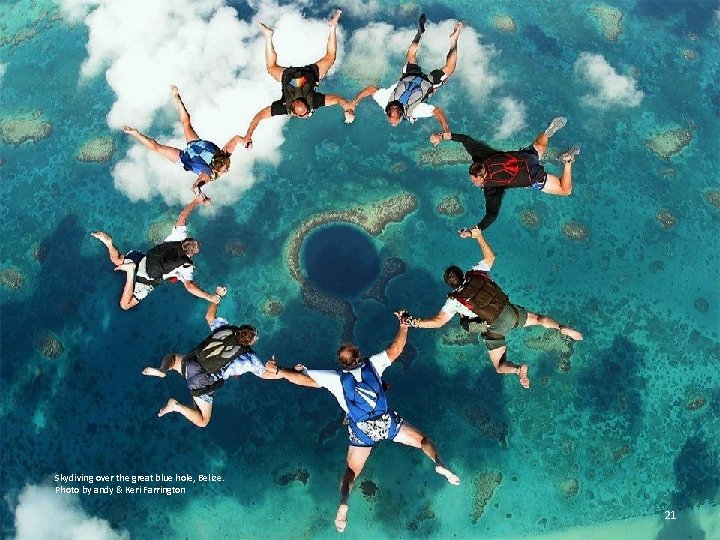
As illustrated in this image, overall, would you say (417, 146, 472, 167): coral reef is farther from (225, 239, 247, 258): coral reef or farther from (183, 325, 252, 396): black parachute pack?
(183, 325, 252, 396): black parachute pack

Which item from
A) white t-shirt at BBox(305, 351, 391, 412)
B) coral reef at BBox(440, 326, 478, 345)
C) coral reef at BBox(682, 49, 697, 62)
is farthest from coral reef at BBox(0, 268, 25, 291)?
coral reef at BBox(682, 49, 697, 62)

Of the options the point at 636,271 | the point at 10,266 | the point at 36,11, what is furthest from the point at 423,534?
the point at 36,11

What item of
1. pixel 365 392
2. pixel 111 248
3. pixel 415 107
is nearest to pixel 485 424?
pixel 365 392

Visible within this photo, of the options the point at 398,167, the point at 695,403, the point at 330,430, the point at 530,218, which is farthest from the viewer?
the point at 398,167

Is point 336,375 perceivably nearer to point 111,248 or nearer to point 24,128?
point 111,248

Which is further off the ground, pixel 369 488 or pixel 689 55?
pixel 689 55
